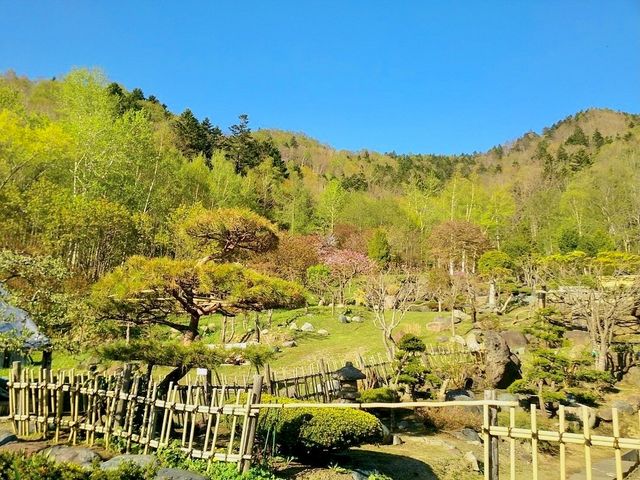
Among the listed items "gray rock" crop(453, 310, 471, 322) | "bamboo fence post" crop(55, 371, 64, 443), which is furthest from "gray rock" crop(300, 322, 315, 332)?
"bamboo fence post" crop(55, 371, 64, 443)

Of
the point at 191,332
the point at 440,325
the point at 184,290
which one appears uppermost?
the point at 184,290

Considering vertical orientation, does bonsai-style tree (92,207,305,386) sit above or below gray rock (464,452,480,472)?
above

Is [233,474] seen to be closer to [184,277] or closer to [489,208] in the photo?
[184,277]

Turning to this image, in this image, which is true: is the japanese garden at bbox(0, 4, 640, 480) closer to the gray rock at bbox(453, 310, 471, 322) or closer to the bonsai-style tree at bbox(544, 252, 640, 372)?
the bonsai-style tree at bbox(544, 252, 640, 372)

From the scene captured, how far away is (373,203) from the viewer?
4394 cm

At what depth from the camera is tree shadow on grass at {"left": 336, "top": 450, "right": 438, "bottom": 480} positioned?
7145mm

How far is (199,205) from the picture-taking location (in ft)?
41.4

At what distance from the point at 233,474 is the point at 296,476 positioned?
97 cm

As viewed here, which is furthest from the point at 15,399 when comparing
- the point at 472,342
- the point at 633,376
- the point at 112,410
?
the point at 633,376

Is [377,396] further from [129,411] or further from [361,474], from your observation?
[129,411]

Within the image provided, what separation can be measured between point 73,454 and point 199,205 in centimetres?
735

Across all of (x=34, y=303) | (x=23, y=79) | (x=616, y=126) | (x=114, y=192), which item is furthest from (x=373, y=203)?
(x=616, y=126)

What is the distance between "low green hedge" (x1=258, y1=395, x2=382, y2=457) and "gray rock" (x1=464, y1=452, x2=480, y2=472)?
2.47 m

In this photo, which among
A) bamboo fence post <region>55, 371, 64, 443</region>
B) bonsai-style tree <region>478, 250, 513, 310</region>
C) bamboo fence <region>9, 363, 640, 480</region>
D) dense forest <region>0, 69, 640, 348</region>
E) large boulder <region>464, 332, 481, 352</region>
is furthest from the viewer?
bonsai-style tree <region>478, 250, 513, 310</region>
